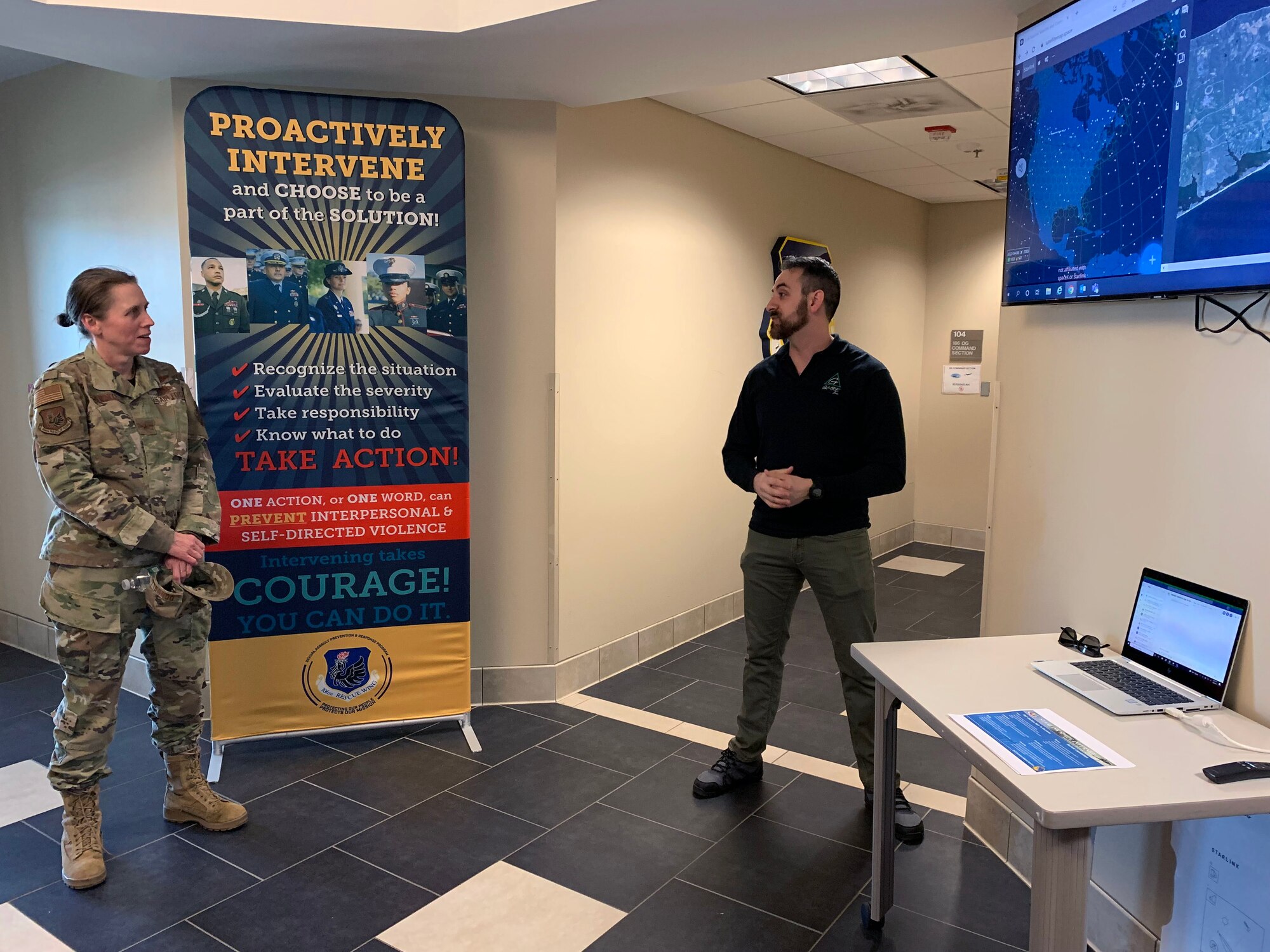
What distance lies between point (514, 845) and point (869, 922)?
40.7 inches

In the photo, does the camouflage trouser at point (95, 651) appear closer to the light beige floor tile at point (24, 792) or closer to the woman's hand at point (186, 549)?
the woman's hand at point (186, 549)

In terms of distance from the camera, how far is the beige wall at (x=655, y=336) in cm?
397

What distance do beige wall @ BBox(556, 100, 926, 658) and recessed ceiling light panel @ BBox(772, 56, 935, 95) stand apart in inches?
26.2

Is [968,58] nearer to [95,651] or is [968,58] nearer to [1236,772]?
[1236,772]

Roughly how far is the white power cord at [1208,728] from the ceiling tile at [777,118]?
10.8 feet

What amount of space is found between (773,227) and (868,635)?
124 inches

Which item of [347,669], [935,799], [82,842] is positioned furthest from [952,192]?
[82,842]

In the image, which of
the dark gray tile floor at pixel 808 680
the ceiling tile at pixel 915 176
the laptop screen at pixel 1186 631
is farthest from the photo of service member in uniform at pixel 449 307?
the ceiling tile at pixel 915 176

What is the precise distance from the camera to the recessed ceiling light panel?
3.78m

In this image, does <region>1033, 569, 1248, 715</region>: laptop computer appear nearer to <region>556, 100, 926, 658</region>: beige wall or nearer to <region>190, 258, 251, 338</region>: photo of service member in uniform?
<region>556, 100, 926, 658</region>: beige wall

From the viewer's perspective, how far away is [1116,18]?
82.7 inches

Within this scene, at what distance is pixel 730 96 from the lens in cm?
420

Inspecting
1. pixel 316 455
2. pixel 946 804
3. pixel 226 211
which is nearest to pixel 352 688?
pixel 316 455

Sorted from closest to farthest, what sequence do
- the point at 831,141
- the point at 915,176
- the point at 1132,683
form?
the point at 1132,683 < the point at 831,141 < the point at 915,176
